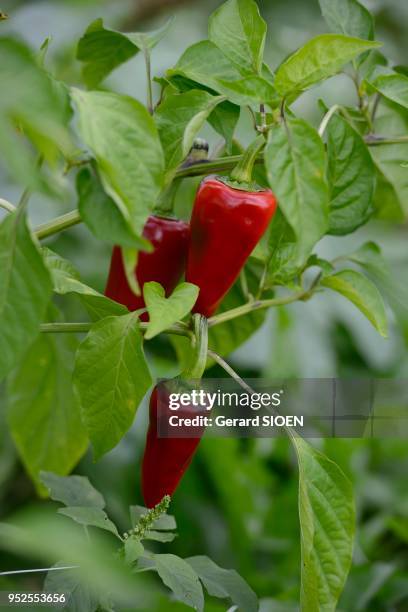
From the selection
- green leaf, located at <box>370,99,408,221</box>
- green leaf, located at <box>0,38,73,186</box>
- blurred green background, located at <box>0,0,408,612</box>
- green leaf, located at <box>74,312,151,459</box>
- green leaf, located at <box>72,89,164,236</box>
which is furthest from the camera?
blurred green background, located at <box>0,0,408,612</box>

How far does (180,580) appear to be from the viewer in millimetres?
652

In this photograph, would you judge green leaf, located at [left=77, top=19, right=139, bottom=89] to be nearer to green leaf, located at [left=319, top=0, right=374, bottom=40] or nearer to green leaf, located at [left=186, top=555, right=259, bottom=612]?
green leaf, located at [left=319, top=0, right=374, bottom=40]

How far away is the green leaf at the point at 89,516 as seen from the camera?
0.66 meters

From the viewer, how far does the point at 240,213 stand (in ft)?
2.24

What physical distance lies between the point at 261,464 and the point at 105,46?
108 cm

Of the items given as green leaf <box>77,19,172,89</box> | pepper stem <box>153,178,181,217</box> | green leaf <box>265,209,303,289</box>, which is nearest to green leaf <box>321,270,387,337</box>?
green leaf <box>265,209,303,289</box>

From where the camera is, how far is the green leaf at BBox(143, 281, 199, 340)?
1.83ft

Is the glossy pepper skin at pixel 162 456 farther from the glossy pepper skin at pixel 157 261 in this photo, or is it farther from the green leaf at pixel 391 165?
the green leaf at pixel 391 165

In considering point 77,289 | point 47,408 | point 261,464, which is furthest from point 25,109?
point 261,464

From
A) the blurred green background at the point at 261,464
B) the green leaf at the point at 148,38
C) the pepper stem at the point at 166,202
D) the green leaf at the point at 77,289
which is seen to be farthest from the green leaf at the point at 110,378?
the blurred green background at the point at 261,464

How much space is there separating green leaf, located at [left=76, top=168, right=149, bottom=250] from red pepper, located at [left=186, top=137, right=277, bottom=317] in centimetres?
16

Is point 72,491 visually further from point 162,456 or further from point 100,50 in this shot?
point 100,50

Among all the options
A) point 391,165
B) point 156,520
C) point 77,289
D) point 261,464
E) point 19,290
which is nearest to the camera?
point 19,290

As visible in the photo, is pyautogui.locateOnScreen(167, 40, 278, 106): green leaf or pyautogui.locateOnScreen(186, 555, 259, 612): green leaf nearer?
pyautogui.locateOnScreen(167, 40, 278, 106): green leaf
